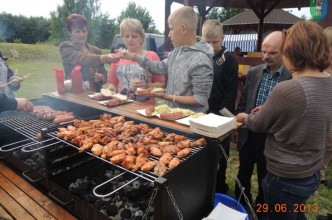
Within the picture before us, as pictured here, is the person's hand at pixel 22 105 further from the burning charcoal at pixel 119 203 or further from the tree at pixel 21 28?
the tree at pixel 21 28

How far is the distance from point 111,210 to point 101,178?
573mm

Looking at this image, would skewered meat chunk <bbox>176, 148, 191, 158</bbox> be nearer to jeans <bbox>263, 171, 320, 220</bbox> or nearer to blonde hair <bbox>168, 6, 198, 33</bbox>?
jeans <bbox>263, 171, 320, 220</bbox>

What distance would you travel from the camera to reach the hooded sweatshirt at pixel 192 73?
2555 mm

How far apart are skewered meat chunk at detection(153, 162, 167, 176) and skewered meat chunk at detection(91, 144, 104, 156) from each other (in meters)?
0.48

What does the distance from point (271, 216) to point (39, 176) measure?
2.09 meters

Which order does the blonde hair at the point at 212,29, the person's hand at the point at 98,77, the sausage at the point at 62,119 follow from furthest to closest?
1. the person's hand at the point at 98,77
2. the blonde hair at the point at 212,29
3. the sausage at the point at 62,119

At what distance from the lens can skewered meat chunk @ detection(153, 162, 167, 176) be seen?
1569 millimetres

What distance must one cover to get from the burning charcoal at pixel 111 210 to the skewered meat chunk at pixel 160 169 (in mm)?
708

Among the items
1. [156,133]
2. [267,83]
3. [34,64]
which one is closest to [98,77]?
[156,133]

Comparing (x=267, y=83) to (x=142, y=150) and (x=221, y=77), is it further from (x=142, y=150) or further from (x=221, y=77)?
(x=142, y=150)

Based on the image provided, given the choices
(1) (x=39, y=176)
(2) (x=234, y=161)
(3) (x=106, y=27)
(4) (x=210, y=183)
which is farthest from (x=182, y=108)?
(3) (x=106, y=27)

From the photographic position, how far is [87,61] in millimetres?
3586

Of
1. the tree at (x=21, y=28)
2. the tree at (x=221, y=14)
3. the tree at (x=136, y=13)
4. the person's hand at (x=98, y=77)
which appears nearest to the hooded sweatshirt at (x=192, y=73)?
the person's hand at (x=98, y=77)

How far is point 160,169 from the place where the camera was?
159 centimetres
